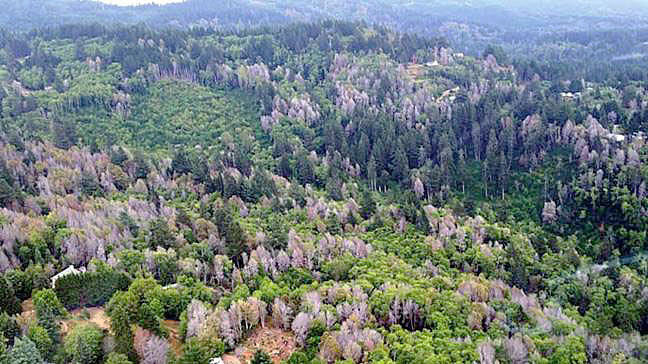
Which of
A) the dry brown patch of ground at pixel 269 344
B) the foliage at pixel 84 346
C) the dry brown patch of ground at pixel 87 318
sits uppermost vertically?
the foliage at pixel 84 346

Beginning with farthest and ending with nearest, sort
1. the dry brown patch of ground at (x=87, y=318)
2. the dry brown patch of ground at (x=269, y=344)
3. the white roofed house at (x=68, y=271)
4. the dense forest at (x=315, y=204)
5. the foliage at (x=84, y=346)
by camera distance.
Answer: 1. the white roofed house at (x=68, y=271)
2. the dense forest at (x=315, y=204)
3. the dry brown patch of ground at (x=269, y=344)
4. the dry brown patch of ground at (x=87, y=318)
5. the foliage at (x=84, y=346)

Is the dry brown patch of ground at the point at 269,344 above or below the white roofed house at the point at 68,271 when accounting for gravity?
below

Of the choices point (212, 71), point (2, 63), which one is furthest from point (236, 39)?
point (2, 63)

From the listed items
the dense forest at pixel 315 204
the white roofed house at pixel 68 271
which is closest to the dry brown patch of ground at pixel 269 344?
the dense forest at pixel 315 204

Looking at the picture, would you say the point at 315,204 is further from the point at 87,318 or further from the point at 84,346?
the point at 84,346

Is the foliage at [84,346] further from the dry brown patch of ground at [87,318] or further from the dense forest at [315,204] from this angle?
the dry brown patch of ground at [87,318]

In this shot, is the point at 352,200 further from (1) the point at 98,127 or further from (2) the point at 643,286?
(1) the point at 98,127

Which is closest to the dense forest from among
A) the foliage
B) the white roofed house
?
the foliage

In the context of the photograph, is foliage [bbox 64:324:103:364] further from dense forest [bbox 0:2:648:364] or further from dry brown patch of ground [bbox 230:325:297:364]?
dry brown patch of ground [bbox 230:325:297:364]
